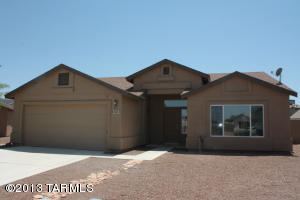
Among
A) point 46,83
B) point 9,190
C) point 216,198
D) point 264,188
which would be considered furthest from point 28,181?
point 46,83

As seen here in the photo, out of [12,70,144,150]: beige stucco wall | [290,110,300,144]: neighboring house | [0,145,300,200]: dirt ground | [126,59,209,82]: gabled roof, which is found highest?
[126,59,209,82]: gabled roof

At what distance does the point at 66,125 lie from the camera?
47.5 feet

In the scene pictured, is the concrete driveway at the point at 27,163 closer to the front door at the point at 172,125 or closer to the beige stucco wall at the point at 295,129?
the front door at the point at 172,125

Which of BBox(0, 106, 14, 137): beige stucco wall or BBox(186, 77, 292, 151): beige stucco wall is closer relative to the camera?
BBox(186, 77, 292, 151): beige stucco wall

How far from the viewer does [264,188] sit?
644 cm

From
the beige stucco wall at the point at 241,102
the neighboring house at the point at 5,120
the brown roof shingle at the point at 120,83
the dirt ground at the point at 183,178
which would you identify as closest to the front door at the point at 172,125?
the brown roof shingle at the point at 120,83

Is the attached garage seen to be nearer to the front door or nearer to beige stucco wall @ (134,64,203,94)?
beige stucco wall @ (134,64,203,94)

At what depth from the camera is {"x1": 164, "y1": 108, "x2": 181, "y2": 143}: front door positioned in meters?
17.9

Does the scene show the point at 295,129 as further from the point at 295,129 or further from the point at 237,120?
the point at 237,120

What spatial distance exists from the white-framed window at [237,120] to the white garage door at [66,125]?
233 inches

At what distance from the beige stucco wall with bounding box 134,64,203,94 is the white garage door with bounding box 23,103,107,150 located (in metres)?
4.16

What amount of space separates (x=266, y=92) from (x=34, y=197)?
38.8 ft

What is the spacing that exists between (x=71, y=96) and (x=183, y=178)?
354 inches

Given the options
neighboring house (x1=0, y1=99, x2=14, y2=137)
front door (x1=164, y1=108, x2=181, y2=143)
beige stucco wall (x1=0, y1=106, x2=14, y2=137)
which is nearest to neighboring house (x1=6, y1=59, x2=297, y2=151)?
front door (x1=164, y1=108, x2=181, y2=143)
